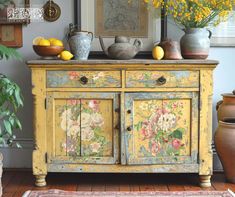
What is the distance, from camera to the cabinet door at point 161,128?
3.18 m

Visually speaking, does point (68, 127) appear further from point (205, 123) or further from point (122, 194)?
point (205, 123)

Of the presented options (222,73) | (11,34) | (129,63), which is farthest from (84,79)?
(222,73)

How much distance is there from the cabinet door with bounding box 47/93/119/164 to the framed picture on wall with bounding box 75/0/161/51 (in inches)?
25.1

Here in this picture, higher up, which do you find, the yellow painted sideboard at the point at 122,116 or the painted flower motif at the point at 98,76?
the painted flower motif at the point at 98,76

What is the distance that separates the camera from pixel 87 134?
321 centimetres

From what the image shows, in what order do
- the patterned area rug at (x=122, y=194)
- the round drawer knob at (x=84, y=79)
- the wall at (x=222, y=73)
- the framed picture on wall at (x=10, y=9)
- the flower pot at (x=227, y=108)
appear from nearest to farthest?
A: the patterned area rug at (x=122, y=194) → the round drawer knob at (x=84, y=79) → the flower pot at (x=227, y=108) → the framed picture on wall at (x=10, y=9) → the wall at (x=222, y=73)

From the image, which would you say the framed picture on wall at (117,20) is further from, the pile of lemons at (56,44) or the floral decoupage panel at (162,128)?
the floral decoupage panel at (162,128)

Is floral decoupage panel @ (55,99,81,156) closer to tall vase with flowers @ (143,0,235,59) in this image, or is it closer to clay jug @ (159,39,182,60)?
clay jug @ (159,39,182,60)

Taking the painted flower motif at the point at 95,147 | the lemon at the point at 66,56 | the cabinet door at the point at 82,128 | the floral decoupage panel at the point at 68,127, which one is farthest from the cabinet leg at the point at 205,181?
the lemon at the point at 66,56

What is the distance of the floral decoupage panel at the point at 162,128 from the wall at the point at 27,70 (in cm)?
97

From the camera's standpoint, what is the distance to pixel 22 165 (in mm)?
3775

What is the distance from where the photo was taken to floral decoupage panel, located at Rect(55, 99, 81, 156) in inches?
126

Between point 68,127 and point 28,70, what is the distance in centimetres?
77

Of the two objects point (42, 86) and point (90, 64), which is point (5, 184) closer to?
point (42, 86)
